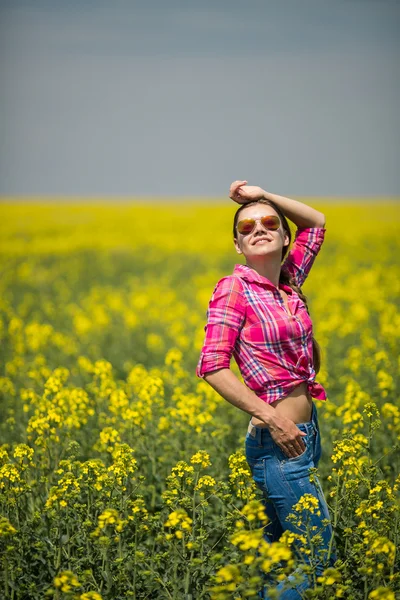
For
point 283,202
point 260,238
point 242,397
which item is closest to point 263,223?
point 260,238

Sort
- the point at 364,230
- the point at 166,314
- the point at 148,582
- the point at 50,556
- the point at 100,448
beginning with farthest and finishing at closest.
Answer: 1. the point at 364,230
2. the point at 166,314
3. the point at 100,448
4. the point at 50,556
5. the point at 148,582

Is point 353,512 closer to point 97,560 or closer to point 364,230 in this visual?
point 97,560

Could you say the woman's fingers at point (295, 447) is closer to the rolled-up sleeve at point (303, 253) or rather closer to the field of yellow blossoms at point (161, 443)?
the field of yellow blossoms at point (161, 443)

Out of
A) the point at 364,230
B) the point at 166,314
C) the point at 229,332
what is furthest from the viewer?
the point at 364,230

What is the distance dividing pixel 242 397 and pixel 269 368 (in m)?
0.22

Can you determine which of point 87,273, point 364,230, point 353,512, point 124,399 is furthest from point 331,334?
point 364,230

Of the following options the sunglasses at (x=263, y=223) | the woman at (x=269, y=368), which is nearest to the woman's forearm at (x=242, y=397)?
the woman at (x=269, y=368)

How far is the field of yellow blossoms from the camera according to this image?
3486 mm

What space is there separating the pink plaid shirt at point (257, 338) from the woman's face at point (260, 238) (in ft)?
0.36

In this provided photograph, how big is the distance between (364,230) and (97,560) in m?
23.9

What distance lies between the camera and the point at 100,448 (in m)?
5.40

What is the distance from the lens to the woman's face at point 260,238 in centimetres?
361

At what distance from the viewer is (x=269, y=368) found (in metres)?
3.50

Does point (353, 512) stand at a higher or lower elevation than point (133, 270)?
lower
